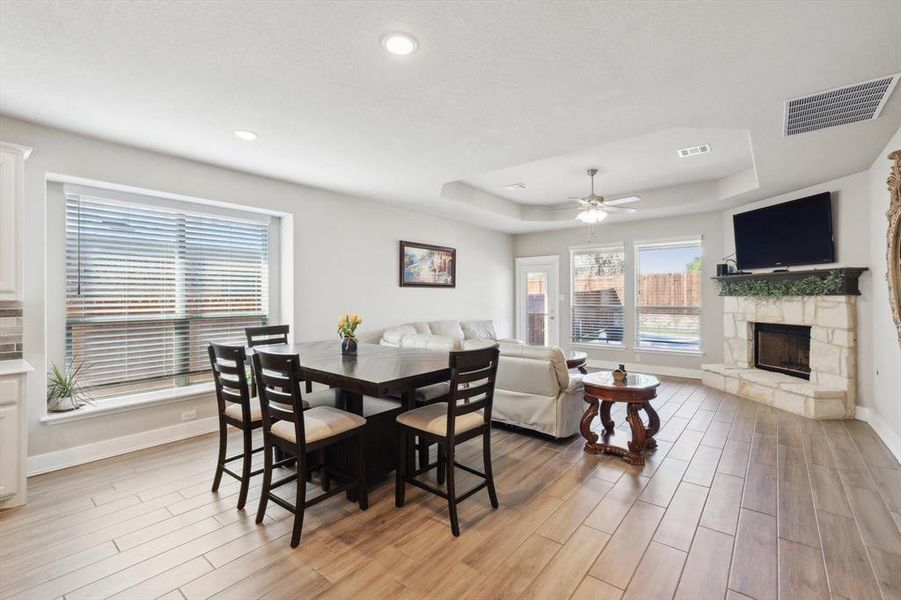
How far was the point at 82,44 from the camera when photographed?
6.95 ft

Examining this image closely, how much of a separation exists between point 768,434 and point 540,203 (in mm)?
4462

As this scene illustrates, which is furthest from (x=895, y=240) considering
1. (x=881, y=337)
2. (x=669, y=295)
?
(x=669, y=295)

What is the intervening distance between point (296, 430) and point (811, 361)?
18.9 feet

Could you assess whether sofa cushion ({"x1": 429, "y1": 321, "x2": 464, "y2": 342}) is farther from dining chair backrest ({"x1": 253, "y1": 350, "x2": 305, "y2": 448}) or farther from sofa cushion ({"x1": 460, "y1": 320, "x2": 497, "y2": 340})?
dining chair backrest ({"x1": 253, "y1": 350, "x2": 305, "y2": 448})

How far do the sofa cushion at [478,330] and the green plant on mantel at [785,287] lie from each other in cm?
353

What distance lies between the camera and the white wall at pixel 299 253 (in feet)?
10.2

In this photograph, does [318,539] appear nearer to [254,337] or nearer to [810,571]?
[254,337]

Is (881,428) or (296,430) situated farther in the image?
(881,428)

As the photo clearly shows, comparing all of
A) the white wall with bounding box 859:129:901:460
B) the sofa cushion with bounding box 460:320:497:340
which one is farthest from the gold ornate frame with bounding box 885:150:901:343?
the sofa cushion with bounding box 460:320:497:340

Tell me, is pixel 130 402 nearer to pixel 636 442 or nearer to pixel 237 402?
pixel 237 402

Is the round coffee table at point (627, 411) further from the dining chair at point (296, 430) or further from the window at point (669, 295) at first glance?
the window at point (669, 295)

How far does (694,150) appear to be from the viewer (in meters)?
4.33

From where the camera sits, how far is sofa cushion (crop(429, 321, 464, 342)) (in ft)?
20.1

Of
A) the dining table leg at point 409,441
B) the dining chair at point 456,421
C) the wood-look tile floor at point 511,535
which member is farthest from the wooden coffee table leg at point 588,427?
the dining table leg at point 409,441
